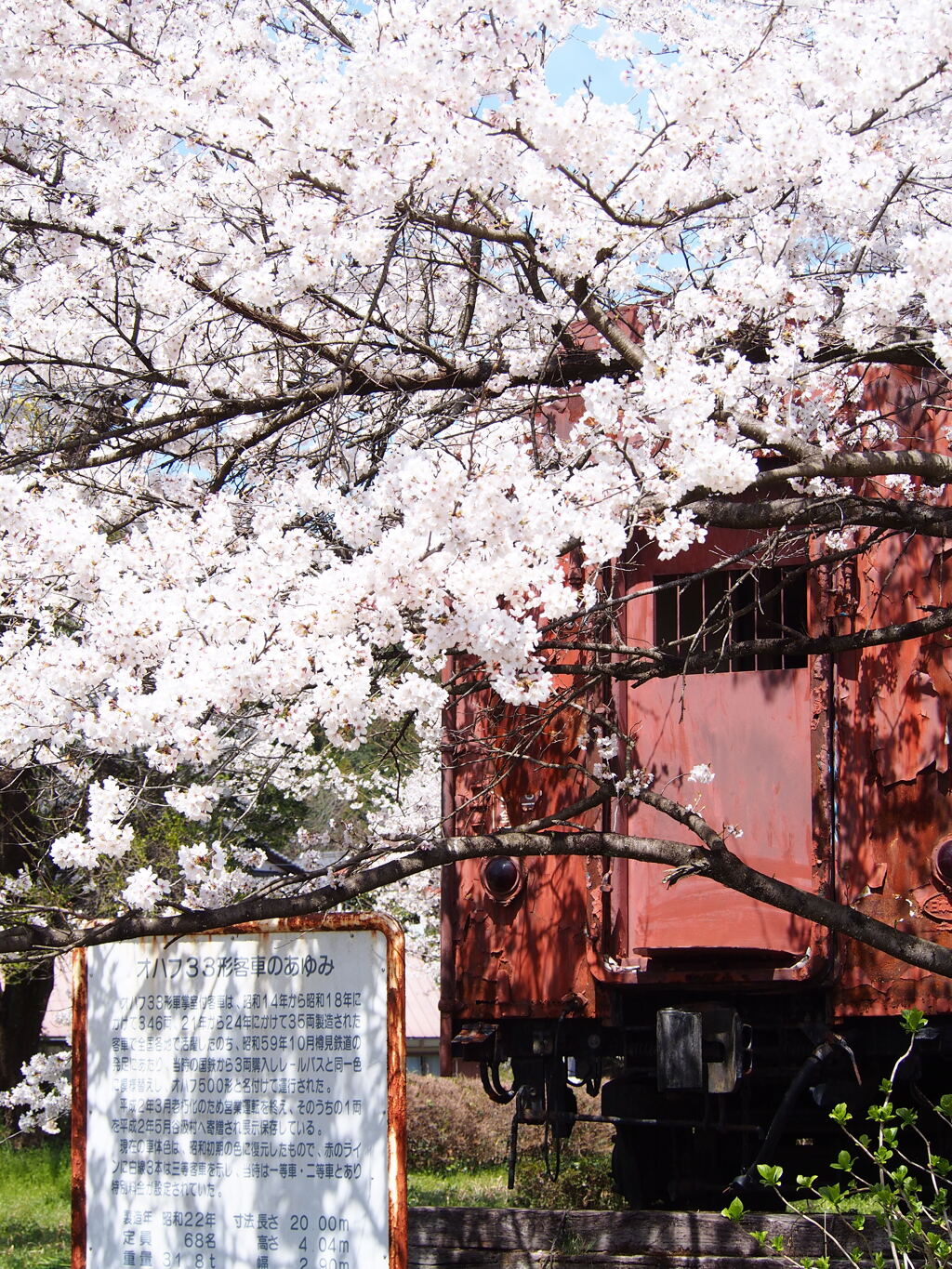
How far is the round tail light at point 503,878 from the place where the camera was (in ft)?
24.2

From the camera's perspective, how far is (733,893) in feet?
22.1

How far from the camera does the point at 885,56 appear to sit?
5453mm

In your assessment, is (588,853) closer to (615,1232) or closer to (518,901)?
(518,901)

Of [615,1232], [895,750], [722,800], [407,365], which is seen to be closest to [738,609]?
[722,800]

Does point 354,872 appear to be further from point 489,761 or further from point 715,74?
point 715,74

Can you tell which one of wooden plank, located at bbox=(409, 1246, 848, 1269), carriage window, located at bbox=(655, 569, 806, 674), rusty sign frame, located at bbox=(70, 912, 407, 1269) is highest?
carriage window, located at bbox=(655, 569, 806, 674)

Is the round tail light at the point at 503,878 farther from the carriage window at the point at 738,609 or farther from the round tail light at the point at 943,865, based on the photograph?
the round tail light at the point at 943,865

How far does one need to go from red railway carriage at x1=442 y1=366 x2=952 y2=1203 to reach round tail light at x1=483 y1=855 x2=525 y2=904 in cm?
1

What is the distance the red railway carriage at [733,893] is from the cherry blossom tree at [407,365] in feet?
1.08

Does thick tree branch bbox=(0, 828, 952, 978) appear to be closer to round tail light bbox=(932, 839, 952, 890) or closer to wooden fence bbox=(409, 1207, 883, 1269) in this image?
round tail light bbox=(932, 839, 952, 890)

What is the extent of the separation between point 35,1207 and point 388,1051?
8.72 metres

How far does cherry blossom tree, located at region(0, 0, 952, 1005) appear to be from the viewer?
15.9ft

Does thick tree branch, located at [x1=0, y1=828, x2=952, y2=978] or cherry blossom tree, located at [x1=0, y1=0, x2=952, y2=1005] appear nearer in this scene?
cherry blossom tree, located at [x1=0, y1=0, x2=952, y2=1005]

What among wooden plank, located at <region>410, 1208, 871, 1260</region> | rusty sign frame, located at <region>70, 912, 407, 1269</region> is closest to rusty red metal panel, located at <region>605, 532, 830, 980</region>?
wooden plank, located at <region>410, 1208, 871, 1260</region>
